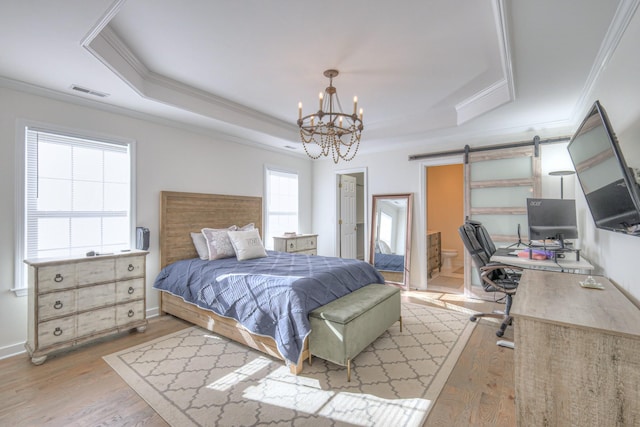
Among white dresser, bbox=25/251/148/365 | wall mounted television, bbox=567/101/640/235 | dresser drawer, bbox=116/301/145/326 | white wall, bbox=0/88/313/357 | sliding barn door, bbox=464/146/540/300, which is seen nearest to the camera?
wall mounted television, bbox=567/101/640/235

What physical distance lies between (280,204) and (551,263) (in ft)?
13.2

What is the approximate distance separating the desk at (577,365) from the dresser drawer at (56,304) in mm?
3412

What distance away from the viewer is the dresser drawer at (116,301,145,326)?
3.02 metres

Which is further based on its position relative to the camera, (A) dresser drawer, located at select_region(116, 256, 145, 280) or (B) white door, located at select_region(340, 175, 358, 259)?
(B) white door, located at select_region(340, 175, 358, 259)

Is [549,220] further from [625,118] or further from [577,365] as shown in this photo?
[577,365]

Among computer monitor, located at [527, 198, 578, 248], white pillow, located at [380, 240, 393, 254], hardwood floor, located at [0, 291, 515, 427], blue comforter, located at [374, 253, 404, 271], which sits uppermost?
computer monitor, located at [527, 198, 578, 248]

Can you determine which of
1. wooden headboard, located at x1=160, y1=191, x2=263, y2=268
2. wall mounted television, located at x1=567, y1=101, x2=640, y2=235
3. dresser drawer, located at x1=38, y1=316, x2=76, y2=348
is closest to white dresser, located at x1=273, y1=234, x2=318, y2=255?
wooden headboard, located at x1=160, y1=191, x2=263, y2=268

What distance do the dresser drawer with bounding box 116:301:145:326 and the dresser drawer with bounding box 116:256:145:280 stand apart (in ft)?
0.96

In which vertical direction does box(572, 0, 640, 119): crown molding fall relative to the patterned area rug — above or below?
above

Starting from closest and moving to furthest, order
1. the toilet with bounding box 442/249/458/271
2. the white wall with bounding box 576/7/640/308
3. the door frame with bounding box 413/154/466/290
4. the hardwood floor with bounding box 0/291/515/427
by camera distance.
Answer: the white wall with bounding box 576/7/640/308 → the hardwood floor with bounding box 0/291/515/427 → the door frame with bounding box 413/154/466/290 → the toilet with bounding box 442/249/458/271

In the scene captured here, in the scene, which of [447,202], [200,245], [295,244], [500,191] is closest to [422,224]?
[500,191]

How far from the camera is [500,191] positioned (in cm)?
430

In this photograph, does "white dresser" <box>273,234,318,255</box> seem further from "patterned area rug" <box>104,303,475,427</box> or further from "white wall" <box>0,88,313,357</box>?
"patterned area rug" <box>104,303,475,427</box>

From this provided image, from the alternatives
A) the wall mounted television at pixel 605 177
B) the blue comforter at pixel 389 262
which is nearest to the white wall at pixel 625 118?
the wall mounted television at pixel 605 177
